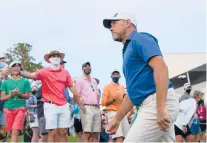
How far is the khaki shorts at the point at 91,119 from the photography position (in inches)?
420

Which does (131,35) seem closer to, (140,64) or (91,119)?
(140,64)

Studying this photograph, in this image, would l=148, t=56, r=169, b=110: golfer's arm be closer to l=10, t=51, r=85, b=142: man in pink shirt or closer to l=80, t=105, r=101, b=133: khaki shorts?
l=10, t=51, r=85, b=142: man in pink shirt

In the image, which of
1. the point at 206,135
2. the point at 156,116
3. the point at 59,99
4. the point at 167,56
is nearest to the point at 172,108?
the point at 156,116

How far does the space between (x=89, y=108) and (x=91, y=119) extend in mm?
251

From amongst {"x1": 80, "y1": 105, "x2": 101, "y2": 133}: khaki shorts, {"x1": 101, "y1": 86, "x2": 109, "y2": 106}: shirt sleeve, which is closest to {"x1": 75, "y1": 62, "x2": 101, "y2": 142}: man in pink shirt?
{"x1": 80, "y1": 105, "x2": 101, "y2": 133}: khaki shorts

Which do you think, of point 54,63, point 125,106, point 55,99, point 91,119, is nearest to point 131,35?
point 125,106

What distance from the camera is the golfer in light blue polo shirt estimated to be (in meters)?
4.27

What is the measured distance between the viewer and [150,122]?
4.40 m

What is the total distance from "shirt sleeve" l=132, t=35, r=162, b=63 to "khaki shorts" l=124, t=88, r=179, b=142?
370mm

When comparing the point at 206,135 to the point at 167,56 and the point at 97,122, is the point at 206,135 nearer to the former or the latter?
the point at 97,122

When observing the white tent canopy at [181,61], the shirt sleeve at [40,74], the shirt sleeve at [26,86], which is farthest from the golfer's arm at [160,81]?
the white tent canopy at [181,61]

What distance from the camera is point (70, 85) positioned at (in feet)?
32.8

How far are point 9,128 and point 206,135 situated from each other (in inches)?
277

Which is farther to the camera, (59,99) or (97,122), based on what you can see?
(97,122)
